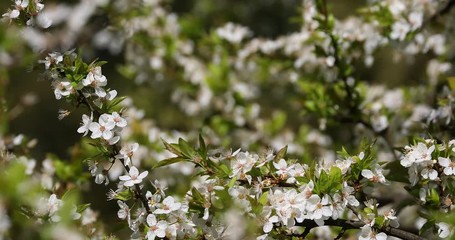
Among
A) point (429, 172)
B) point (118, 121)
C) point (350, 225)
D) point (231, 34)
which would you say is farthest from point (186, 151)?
point (231, 34)

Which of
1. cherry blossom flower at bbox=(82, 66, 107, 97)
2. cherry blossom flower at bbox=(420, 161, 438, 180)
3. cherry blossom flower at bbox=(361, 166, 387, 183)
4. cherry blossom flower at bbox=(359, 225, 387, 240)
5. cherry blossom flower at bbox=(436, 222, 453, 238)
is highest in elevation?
cherry blossom flower at bbox=(82, 66, 107, 97)

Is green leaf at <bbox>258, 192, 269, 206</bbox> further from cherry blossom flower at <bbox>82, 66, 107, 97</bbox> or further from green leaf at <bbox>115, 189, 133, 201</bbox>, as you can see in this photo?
cherry blossom flower at <bbox>82, 66, 107, 97</bbox>

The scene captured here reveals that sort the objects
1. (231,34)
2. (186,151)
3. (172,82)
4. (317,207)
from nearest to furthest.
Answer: (317,207) → (186,151) → (231,34) → (172,82)

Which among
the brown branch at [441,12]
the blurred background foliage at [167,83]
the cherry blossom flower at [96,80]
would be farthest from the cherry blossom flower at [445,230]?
the blurred background foliage at [167,83]

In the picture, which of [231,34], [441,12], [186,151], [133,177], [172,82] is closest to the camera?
[133,177]

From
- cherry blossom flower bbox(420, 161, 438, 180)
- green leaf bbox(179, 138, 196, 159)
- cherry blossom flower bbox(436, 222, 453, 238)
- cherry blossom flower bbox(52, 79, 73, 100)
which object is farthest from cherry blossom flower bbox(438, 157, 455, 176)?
cherry blossom flower bbox(52, 79, 73, 100)

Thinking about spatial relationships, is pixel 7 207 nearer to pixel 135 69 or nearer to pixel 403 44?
pixel 403 44

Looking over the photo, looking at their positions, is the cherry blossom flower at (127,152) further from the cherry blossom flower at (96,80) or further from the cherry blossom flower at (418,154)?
the cherry blossom flower at (418,154)

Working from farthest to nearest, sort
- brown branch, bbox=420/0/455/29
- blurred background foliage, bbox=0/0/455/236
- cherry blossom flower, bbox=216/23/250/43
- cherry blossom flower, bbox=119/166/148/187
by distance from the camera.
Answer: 1. blurred background foliage, bbox=0/0/455/236
2. cherry blossom flower, bbox=216/23/250/43
3. brown branch, bbox=420/0/455/29
4. cherry blossom flower, bbox=119/166/148/187

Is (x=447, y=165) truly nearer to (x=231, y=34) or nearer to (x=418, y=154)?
(x=418, y=154)
